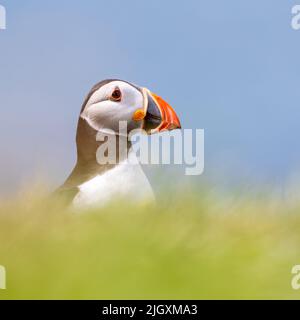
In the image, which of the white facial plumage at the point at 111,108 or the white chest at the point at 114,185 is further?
the white facial plumage at the point at 111,108

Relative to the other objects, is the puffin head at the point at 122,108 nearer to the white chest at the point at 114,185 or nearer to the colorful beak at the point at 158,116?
the colorful beak at the point at 158,116

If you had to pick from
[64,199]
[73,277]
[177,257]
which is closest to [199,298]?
[177,257]

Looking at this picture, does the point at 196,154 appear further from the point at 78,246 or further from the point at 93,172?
the point at 78,246

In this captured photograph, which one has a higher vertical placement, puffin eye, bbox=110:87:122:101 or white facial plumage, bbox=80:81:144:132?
puffin eye, bbox=110:87:122:101

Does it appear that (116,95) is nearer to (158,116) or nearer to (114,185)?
(158,116)

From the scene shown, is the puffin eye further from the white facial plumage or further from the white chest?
the white chest

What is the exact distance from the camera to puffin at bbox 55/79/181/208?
1.66 meters

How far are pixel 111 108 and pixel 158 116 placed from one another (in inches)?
6.4

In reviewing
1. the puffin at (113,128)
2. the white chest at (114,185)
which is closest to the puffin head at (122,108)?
the puffin at (113,128)

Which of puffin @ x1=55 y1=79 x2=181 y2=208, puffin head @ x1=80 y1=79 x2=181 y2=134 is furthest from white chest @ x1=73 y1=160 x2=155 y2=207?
puffin head @ x1=80 y1=79 x2=181 y2=134

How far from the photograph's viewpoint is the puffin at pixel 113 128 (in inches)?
65.3

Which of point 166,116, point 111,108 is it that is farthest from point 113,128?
point 166,116

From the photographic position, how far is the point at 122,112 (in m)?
1.74

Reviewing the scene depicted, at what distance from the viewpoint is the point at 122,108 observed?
5.72 feet
